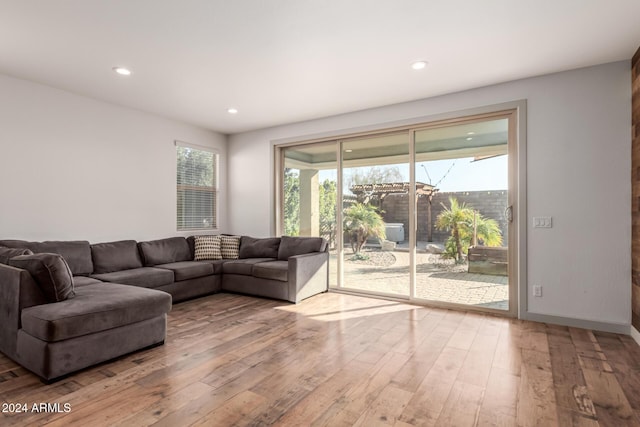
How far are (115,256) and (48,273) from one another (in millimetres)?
1828

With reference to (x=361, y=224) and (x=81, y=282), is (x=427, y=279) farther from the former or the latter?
(x=81, y=282)

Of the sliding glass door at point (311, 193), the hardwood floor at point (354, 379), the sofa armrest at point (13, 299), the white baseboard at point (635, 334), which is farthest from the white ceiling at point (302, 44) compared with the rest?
the hardwood floor at point (354, 379)

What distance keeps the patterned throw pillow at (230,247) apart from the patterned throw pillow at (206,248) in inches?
3.1

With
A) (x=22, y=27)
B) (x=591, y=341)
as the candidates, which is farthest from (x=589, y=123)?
(x=22, y=27)

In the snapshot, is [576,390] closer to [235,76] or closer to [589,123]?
[589,123]

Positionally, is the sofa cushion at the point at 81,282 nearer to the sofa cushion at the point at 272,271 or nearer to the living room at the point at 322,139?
the living room at the point at 322,139

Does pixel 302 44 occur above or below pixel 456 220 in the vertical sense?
above

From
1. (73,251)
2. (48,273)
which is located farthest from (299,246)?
(48,273)

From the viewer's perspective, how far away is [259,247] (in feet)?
17.3

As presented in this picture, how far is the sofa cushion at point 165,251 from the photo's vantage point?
456 centimetres

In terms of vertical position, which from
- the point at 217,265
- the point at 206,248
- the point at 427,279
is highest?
the point at 206,248

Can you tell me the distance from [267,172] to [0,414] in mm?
4294

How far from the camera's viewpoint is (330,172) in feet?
16.9

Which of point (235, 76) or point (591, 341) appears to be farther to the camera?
point (235, 76)
